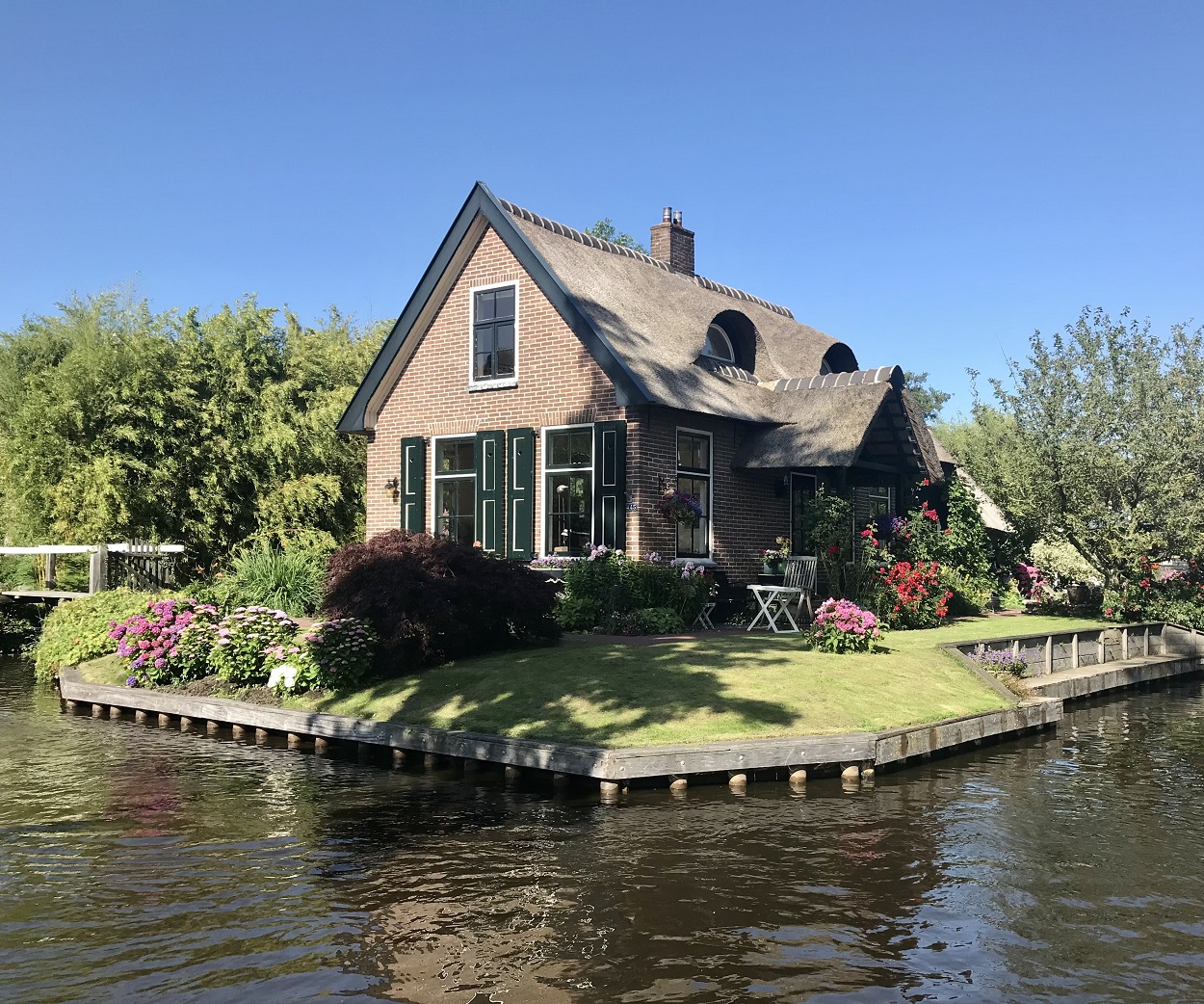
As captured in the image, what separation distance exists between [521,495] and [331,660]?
655 cm

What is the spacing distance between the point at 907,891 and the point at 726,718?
3.55 metres

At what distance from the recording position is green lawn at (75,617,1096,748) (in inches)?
409

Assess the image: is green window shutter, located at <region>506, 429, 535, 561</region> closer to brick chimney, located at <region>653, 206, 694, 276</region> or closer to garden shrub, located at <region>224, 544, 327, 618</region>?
garden shrub, located at <region>224, 544, 327, 618</region>

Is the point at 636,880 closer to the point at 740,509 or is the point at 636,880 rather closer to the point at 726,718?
the point at 726,718

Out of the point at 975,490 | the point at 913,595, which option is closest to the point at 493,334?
the point at 913,595

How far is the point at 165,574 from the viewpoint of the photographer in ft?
70.7

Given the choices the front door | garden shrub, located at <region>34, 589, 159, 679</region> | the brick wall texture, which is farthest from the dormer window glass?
garden shrub, located at <region>34, 589, 159, 679</region>

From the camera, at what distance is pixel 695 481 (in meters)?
18.6

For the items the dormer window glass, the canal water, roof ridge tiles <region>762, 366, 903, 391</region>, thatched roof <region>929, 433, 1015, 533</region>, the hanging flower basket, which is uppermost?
the dormer window glass

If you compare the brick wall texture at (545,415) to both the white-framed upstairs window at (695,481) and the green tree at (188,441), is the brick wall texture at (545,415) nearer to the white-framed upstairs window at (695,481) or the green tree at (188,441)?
the white-framed upstairs window at (695,481)

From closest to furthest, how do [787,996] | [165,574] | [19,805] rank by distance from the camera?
[787,996], [19,805], [165,574]

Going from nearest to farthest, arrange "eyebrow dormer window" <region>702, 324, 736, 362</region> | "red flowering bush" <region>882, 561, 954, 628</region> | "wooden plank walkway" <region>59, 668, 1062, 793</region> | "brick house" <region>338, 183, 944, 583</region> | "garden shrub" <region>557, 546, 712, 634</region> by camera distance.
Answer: "wooden plank walkway" <region>59, 668, 1062, 793</region>
"garden shrub" <region>557, 546, 712, 634</region>
"brick house" <region>338, 183, 944, 583</region>
"red flowering bush" <region>882, 561, 954, 628</region>
"eyebrow dormer window" <region>702, 324, 736, 362</region>

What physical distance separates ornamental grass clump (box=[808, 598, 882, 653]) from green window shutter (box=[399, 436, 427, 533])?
8.79 metres

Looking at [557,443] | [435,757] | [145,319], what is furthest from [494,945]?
[145,319]
